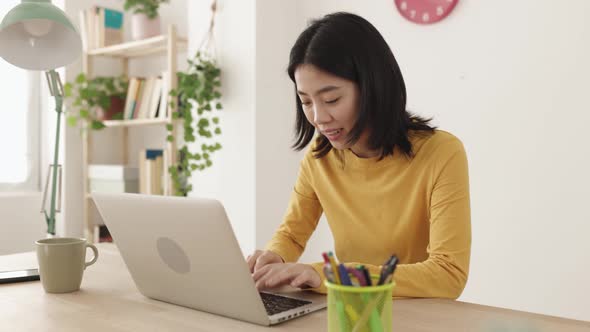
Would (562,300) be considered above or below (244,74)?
below

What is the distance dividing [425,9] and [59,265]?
1.83m

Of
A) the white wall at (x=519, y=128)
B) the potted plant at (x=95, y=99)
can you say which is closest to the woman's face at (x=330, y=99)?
the white wall at (x=519, y=128)

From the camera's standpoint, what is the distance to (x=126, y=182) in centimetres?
325

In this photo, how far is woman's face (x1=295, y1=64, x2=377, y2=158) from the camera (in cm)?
129

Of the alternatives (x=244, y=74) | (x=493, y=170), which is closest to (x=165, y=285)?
(x=493, y=170)

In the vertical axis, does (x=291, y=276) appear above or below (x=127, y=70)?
below

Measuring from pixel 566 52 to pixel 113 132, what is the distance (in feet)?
8.89

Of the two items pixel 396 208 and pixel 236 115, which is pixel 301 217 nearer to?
pixel 396 208

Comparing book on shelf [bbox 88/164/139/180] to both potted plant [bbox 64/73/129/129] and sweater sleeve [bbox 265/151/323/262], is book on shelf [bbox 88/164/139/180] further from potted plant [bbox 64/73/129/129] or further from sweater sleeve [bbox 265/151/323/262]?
sweater sleeve [bbox 265/151/323/262]

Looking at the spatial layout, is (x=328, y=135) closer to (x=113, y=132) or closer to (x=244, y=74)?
(x=244, y=74)

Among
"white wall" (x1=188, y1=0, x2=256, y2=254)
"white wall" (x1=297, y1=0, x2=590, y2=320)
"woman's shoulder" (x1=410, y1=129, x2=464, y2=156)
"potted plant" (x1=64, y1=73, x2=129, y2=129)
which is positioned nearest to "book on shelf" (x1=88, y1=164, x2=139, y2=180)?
"potted plant" (x1=64, y1=73, x2=129, y2=129)

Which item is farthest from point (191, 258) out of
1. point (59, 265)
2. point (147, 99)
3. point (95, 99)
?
point (95, 99)

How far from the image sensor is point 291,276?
41.7 inches

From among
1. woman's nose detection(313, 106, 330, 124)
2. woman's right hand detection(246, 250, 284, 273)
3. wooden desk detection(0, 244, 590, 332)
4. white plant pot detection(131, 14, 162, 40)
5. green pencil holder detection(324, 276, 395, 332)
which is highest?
white plant pot detection(131, 14, 162, 40)
